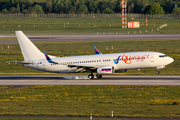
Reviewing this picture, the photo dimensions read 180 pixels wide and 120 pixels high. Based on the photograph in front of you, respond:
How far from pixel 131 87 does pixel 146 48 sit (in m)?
44.5

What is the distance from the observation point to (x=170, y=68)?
6662cm

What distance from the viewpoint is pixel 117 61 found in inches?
2159

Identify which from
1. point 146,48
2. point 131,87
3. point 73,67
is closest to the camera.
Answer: point 131,87

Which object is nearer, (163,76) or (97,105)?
(97,105)

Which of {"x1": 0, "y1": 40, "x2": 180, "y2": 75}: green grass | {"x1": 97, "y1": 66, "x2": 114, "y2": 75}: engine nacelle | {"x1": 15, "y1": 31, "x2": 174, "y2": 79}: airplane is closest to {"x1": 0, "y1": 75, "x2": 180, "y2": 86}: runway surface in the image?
{"x1": 97, "y1": 66, "x2": 114, "y2": 75}: engine nacelle

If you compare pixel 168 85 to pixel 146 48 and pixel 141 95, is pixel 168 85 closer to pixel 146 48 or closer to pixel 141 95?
pixel 141 95

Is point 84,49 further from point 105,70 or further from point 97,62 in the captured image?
point 105,70

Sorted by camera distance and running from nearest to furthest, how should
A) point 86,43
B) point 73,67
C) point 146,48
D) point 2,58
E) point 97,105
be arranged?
point 97,105, point 73,67, point 2,58, point 146,48, point 86,43

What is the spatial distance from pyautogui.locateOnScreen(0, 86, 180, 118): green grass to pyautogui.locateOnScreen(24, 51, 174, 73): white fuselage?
8955mm

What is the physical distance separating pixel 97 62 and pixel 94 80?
131 inches

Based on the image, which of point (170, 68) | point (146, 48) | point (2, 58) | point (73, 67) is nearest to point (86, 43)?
point (146, 48)

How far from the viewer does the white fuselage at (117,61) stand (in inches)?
2160

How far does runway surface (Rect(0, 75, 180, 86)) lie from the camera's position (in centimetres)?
5087

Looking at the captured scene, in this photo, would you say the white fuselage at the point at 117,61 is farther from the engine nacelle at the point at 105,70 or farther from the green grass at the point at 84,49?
the green grass at the point at 84,49
